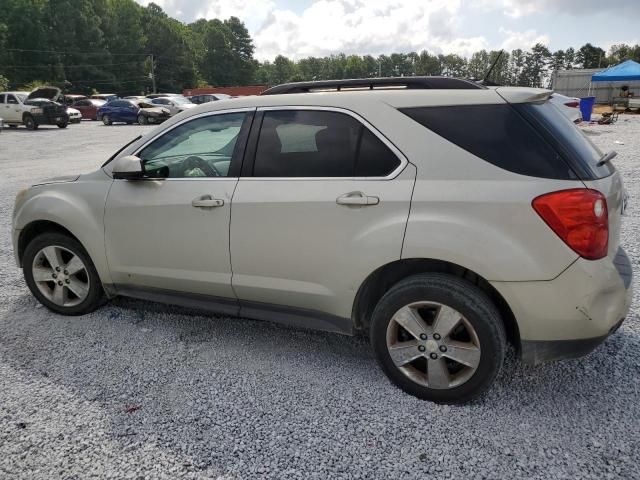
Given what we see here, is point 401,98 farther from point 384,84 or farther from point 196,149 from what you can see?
point 196,149

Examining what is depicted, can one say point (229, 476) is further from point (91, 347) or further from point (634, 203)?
point (634, 203)

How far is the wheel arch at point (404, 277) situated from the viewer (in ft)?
8.68

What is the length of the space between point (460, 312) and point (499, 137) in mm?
929

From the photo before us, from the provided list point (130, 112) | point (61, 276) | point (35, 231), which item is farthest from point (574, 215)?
point (130, 112)

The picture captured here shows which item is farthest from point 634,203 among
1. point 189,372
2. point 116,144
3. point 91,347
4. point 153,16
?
point 153,16

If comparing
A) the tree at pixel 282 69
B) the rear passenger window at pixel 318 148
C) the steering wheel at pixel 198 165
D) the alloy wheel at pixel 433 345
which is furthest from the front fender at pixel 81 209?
the tree at pixel 282 69

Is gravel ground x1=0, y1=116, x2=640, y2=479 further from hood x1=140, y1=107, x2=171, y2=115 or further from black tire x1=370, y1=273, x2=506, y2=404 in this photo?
hood x1=140, y1=107, x2=171, y2=115

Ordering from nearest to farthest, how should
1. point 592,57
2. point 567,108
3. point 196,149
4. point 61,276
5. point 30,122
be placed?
1. point 196,149
2. point 61,276
3. point 567,108
4. point 30,122
5. point 592,57

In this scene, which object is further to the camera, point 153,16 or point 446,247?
point 153,16

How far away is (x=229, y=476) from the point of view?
228 cm

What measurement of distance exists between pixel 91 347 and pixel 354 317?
76.9 inches

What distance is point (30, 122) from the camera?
84.5 feet

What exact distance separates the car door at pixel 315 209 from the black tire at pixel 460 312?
0.68 feet

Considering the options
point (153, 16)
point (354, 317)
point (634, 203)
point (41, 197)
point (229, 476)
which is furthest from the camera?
point (153, 16)
